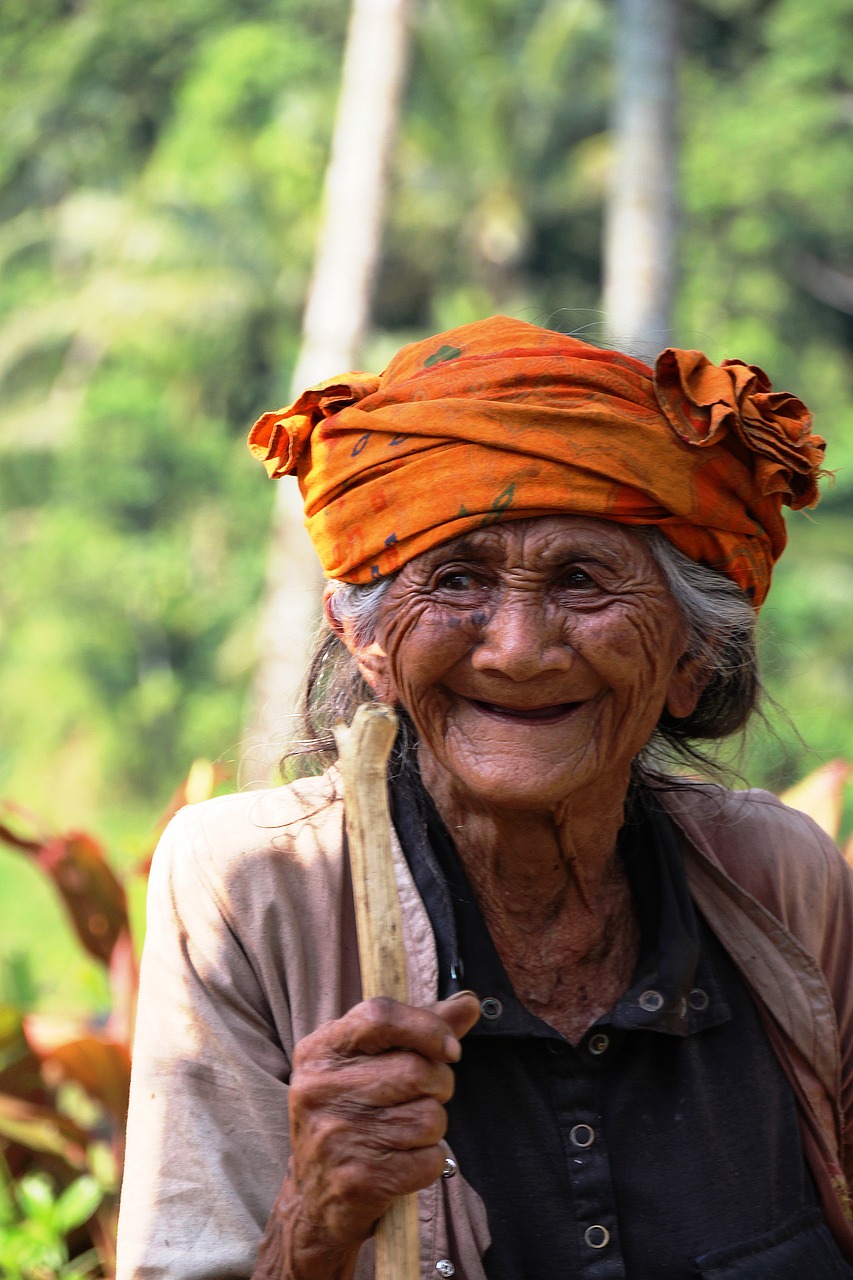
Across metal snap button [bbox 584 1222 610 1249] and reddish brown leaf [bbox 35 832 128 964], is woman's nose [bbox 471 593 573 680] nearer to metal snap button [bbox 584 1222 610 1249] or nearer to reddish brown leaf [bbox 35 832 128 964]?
metal snap button [bbox 584 1222 610 1249]

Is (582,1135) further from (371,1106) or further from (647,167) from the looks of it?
(647,167)

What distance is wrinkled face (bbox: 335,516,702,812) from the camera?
1962mm

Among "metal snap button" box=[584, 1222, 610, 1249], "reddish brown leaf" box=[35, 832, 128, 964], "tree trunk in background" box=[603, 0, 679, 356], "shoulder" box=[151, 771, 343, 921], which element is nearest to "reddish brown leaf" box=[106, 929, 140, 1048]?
"reddish brown leaf" box=[35, 832, 128, 964]

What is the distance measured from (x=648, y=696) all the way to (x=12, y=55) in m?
27.8

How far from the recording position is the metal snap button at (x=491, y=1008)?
2006 mm

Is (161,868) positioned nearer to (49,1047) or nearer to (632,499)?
(632,499)

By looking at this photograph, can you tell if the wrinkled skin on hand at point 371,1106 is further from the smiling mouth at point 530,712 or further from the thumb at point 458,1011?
the smiling mouth at point 530,712

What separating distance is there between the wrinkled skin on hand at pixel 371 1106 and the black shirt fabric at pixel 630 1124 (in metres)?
0.33

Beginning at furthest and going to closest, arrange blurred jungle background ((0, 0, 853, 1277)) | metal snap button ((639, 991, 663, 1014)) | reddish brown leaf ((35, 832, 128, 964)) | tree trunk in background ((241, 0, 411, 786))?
blurred jungle background ((0, 0, 853, 1277)) < tree trunk in background ((241, 0, 411, 786)) < reddish brown leaf ((35, 832, 128, 964)) < metal snap button ((639, 991, 663, 1014))

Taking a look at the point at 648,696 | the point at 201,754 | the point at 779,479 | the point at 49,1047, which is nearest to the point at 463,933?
the point at 648,696

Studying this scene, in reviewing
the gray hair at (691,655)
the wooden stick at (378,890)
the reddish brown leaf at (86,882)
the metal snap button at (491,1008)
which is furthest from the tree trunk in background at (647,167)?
the wooden stick at (378,890)

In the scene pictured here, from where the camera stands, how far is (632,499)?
1977mm

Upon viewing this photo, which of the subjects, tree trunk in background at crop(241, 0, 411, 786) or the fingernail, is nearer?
the fingernail

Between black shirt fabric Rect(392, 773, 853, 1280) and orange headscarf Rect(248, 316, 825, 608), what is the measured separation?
→ 443 mm
